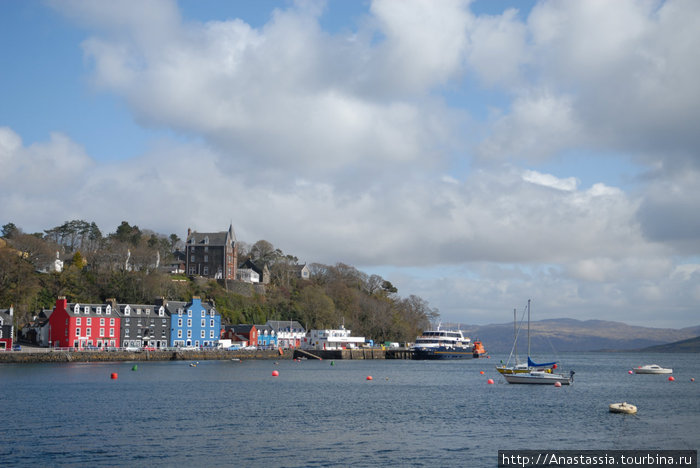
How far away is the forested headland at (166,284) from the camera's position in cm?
11644

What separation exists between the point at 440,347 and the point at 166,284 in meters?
55.5

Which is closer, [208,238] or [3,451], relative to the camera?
[3,451]

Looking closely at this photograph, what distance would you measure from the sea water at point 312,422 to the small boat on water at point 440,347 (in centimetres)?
7160

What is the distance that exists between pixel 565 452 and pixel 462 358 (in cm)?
11835

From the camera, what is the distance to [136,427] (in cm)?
3619

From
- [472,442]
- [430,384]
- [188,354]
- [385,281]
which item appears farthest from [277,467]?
[385,281]

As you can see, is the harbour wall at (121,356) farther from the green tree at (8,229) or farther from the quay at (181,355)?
the green tree at (8,229)

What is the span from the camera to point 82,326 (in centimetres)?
10619

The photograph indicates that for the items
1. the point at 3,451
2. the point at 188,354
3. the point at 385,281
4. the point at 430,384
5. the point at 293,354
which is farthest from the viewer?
the point at 385,281

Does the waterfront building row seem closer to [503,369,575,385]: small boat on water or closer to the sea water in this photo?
the sea water

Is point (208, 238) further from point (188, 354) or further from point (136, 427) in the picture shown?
point (136, 427)

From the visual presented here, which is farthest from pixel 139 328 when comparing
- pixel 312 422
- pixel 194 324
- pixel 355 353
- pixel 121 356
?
pixel 312 422

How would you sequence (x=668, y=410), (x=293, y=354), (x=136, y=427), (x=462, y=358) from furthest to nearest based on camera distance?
(x=462, y=358) → (x=293, y=354) → (x=668, y=410) → (x=136, y=427)

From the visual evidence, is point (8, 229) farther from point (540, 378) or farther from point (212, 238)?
point (540, 378)
